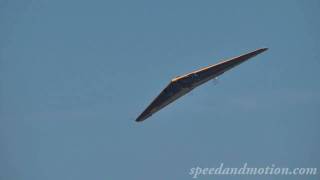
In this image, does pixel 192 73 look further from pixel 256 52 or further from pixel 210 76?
pixel 256 52

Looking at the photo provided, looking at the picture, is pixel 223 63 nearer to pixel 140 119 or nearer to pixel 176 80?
pixel 176 80

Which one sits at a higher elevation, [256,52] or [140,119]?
[256,52]

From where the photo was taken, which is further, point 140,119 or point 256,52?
point 140,119

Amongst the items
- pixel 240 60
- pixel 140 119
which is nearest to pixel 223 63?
pixel 240 60

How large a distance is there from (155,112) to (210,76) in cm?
1677

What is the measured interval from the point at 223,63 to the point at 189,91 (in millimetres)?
9728

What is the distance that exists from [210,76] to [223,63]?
3.71 m

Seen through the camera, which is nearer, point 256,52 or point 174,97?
point 256,52

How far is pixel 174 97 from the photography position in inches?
5364

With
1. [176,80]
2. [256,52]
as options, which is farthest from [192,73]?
[256,52]

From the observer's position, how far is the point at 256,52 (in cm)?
12319

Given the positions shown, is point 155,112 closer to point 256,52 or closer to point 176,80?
point 176,80

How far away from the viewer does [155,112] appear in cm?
14138

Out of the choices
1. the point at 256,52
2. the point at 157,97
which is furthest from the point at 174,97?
the point at 256,52
